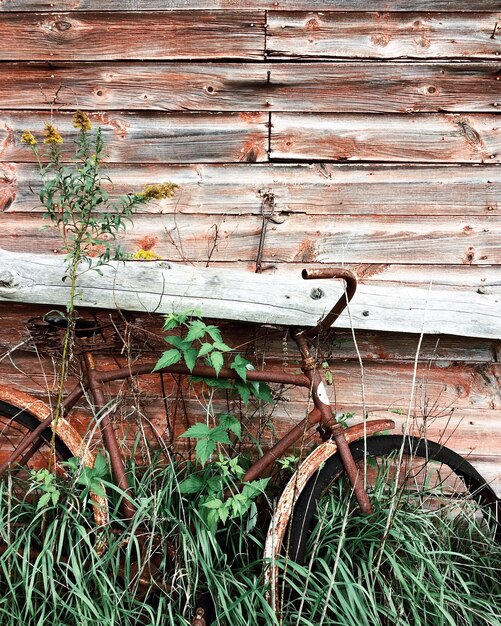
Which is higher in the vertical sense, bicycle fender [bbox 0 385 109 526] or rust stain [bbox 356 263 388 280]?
rust stain [bbox 356 263 388 280]

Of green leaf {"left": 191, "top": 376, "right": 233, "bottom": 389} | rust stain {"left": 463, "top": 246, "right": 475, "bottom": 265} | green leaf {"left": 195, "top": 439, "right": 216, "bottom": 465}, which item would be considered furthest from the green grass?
rust stain {"left": 463, "top": 246, "right": 475, "bottom": 265}

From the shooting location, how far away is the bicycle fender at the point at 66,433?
200 cm

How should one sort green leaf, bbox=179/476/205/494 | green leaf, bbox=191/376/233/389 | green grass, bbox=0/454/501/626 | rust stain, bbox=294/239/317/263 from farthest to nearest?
rust stain, bbox=294/239/317/263
green leaf, bbox=191/376/233/389
green leaf, bbox=179/476/205/494
green grass, bbox=0/454/501/626

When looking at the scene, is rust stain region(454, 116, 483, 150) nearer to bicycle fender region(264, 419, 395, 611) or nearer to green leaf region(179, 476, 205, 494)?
bicycle fender region(264, 419, 395, 611)

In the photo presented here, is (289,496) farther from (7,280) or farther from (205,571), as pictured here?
(7,280)

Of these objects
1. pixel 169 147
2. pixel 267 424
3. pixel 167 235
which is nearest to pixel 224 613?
pixel 267 424

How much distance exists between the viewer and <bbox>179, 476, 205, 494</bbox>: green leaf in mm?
2045

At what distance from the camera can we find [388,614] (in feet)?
6.09

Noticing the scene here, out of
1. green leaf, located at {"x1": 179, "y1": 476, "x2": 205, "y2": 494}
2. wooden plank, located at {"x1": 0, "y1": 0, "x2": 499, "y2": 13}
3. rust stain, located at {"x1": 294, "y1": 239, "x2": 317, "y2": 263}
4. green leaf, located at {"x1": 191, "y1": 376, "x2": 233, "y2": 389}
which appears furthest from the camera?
rust stain, located at {"x1": 294, "y1": 239, "x2": 317, "y2": 263}

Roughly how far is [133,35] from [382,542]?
2404mm

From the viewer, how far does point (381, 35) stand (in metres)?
2.39

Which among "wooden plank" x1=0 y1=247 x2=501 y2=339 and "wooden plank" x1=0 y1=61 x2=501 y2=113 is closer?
"wooden plank" x1=0 y1=247 x2=501 y2=339

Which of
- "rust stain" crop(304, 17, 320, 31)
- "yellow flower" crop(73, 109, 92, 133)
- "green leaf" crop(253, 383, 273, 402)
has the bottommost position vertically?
"green leaf" crop(253, 383, 273, 402)

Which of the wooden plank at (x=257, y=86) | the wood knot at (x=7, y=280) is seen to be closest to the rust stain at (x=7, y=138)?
the wooden plank at (x=257, y=86)
